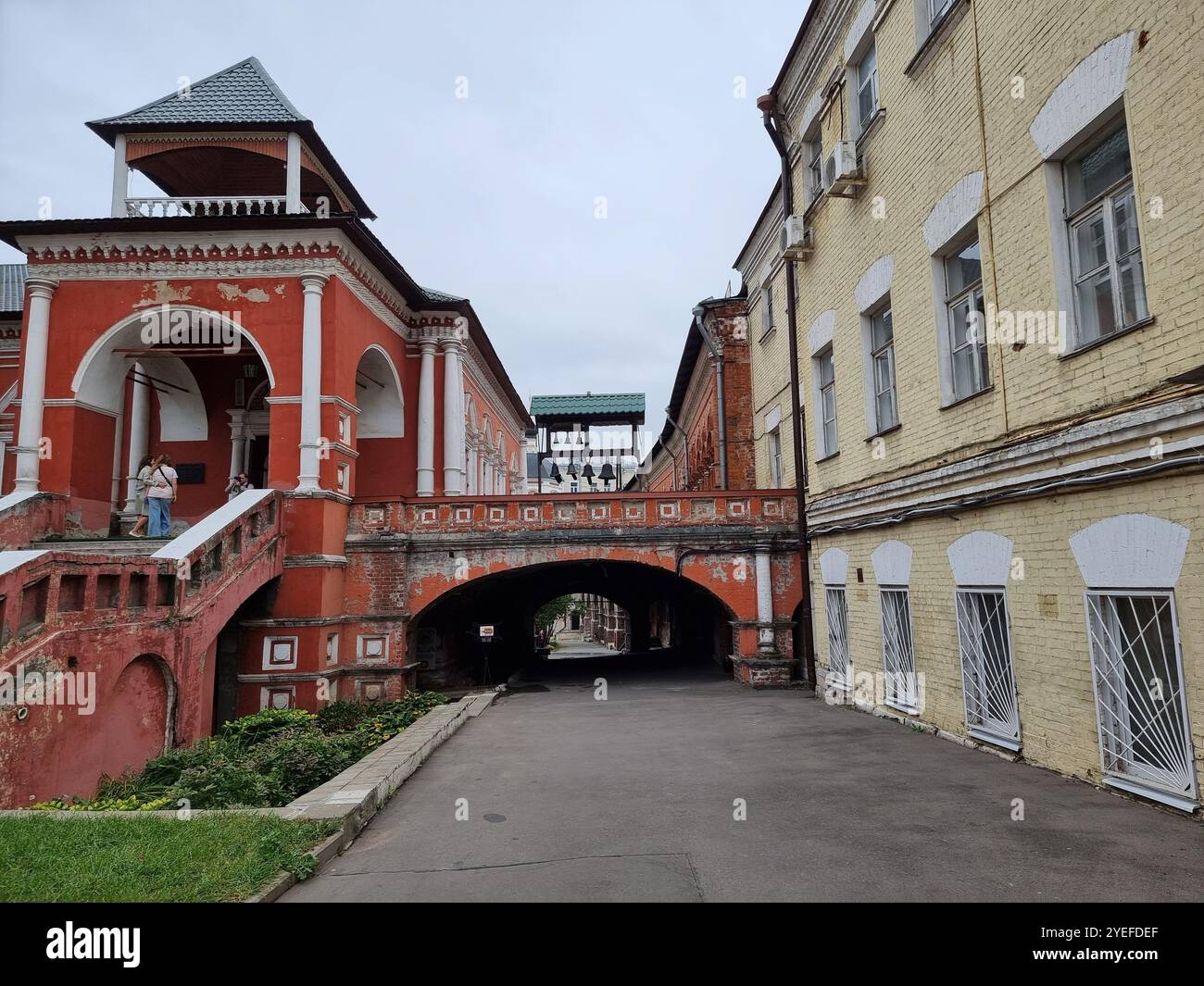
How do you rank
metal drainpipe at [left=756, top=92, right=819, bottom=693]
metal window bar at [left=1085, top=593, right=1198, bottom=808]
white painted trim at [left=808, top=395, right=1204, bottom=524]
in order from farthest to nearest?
metal drainpipe at [left=756, top=92, right=819, bottom=693] → metal window bar at [left=1085, top=593, right=1198, bottom=808] → white painted trim at [left=808, top=395, right=1204, bottom=524]

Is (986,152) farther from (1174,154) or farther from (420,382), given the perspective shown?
(420,382)

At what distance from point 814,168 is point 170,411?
13804 mm

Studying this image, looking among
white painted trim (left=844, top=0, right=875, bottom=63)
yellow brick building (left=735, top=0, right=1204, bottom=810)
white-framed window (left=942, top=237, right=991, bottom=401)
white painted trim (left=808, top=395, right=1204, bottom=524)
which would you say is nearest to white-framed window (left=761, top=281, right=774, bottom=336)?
yellow brick building (left=735, top=0, right=1204, bottom=810)

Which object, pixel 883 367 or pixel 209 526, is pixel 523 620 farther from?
pixel 883 367

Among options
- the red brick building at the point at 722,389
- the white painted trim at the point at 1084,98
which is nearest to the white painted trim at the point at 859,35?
the white painted trim at the point at 1084,98

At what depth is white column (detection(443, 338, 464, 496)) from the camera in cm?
1783

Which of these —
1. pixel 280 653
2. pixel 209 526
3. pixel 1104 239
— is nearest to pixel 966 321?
pixel 1104 239

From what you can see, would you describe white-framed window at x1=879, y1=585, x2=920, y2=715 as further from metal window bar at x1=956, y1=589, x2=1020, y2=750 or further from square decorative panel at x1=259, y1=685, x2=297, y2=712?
square decorative panel at x1=259, y1=685, x2=297, y2=712

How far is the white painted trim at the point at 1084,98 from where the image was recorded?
5.38 metres

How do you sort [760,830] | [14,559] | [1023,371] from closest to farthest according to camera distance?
[760,830] → [1023,371] → [14,559]

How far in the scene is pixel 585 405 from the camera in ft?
102

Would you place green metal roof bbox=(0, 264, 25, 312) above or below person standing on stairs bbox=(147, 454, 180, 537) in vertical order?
above

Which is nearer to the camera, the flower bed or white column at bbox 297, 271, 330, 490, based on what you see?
the flower bed

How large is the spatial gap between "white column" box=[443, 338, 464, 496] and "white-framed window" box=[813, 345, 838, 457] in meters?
8.80
